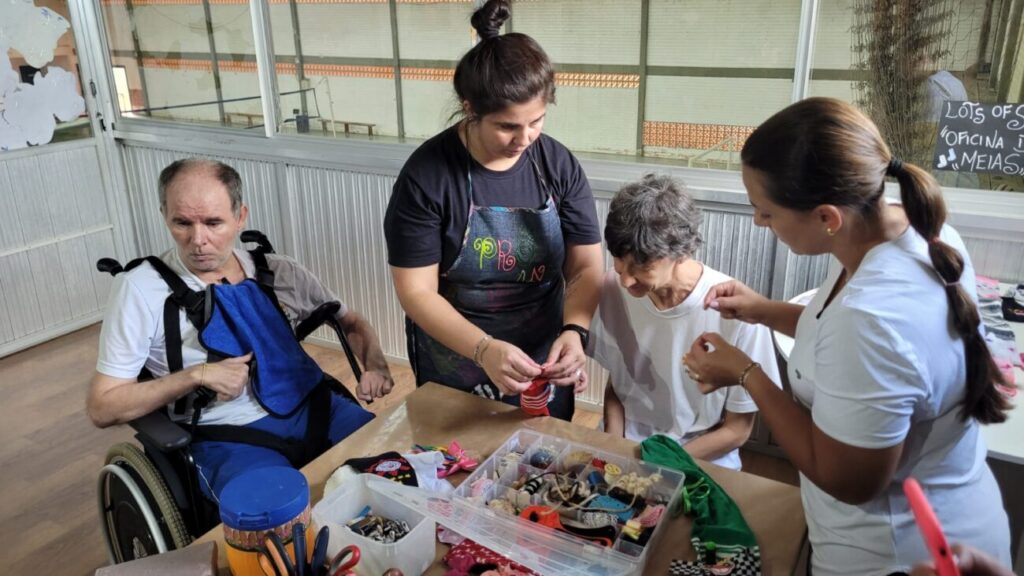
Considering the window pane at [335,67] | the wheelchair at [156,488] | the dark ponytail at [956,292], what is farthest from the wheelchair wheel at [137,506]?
the window pane at [335,67]

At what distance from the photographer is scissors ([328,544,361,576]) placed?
99cm

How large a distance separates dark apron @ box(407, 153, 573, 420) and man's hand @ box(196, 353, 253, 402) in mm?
420

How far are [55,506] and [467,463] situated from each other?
6.61 ft

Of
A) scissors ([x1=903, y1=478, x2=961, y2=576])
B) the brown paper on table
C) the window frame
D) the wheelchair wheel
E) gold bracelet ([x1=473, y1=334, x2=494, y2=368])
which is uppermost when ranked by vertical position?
the window frame

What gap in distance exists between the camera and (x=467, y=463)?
4.45 ft

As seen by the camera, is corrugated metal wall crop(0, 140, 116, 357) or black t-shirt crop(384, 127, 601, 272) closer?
black t-shirt crop(384, 127, 601, 272)

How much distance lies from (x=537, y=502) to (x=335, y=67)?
8.93ft

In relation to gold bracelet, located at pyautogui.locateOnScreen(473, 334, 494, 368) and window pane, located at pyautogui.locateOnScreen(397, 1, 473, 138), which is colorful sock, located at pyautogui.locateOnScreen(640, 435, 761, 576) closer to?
gold bracelet, located at pyautogui.locateOnScreen(473, 334, 494, 368)

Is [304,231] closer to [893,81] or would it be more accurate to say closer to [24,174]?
[24,174]

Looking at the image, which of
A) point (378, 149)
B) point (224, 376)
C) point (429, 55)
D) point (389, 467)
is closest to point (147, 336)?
point (224, 376)

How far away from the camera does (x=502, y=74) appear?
147cm

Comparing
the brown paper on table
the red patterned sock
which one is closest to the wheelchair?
the brown paper on table

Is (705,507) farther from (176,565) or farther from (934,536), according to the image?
(176,565)

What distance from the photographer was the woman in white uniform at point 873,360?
91 cm
